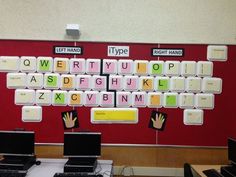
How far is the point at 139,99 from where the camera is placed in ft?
12.6

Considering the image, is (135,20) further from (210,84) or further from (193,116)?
(193,116)

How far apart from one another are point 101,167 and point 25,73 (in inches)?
56.8

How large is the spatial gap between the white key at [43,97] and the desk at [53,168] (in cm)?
69

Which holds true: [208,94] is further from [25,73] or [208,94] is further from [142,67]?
[25,73]

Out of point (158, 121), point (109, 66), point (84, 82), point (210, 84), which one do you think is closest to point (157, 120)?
point (158, 121)

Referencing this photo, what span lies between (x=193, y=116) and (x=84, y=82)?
1.37 m

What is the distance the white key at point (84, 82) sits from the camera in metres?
3.83

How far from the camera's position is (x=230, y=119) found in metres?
3.86

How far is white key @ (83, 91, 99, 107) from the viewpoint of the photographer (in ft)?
12.6

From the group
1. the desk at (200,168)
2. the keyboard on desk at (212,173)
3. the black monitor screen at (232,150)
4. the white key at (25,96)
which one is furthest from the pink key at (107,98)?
the black monitor screen at (232,150)

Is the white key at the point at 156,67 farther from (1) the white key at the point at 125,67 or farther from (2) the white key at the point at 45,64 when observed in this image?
(2) the white key at the point at 45,64

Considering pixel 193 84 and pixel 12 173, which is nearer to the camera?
pixel 12 173

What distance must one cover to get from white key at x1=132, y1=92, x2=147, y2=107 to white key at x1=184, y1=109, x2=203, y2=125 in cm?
51

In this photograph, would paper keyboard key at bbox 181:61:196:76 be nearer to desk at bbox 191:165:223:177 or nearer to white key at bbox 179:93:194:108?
white key at bbox 179:93:194:108
